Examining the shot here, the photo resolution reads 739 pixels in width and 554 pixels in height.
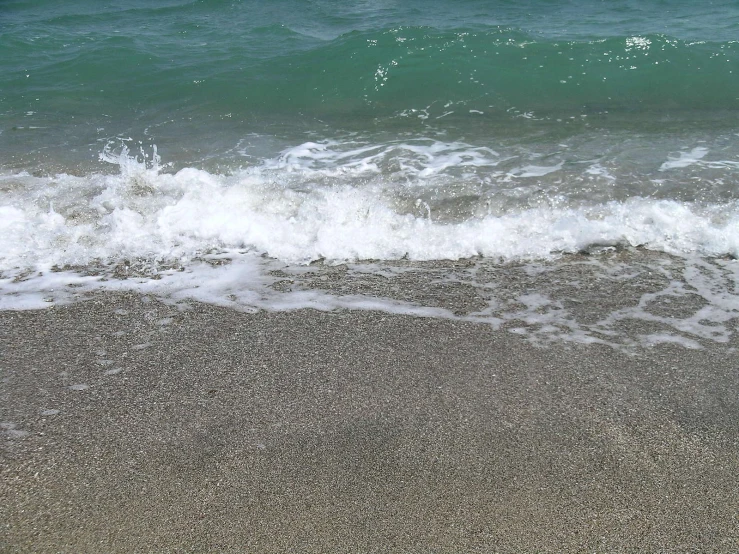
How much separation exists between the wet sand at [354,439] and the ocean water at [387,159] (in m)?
0.39

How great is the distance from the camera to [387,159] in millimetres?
6609

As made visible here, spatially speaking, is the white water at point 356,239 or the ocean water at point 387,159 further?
the ocean water at point 387,159

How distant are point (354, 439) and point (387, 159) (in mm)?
4162

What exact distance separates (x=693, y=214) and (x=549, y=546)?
373 centimetres

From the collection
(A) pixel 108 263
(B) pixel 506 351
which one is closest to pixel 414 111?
(A) pixel 108 263

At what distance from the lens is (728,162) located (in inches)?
250

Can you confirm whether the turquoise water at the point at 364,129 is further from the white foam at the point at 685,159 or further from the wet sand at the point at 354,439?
the wet sand at the point at 354,439

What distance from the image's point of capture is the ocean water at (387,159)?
14.4 ft

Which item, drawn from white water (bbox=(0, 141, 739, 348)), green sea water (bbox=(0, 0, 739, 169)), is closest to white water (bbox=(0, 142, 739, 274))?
white water (bbox=(0, 141, 739, 348))

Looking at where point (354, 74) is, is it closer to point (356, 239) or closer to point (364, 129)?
point (364, 129)

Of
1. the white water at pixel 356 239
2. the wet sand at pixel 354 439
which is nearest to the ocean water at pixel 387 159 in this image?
the white water at pixel 356 239

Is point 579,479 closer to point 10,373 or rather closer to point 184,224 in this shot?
point 10,373

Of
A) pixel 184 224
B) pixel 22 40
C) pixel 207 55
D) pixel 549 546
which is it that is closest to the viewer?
pixel 549 546

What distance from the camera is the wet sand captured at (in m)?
2.47
